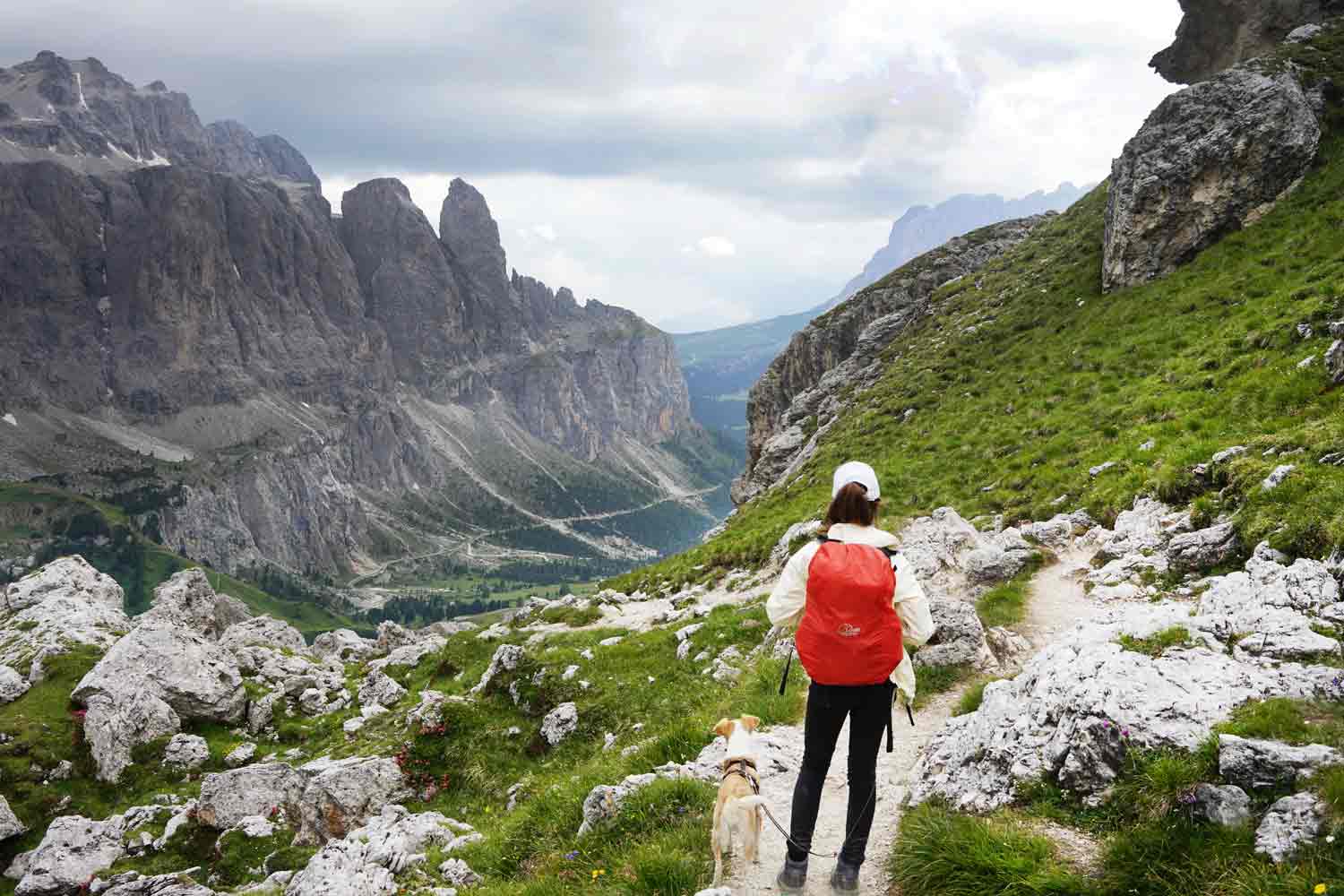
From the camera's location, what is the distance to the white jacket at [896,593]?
23.6 ft

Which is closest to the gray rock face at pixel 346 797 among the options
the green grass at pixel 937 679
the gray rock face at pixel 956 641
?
the green grass at pixel 937 679

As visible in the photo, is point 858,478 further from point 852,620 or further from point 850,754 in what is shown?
point 850,754

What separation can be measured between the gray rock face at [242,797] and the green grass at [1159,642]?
20.5 meters

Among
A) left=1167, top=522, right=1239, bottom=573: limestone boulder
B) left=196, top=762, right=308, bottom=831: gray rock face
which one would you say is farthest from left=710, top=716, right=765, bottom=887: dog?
left=196, top=762, right=308, bottom=831: gray rock face

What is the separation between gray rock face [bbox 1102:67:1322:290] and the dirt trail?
32890mm

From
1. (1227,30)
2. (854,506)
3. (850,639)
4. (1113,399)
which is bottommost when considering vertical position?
(850,639)

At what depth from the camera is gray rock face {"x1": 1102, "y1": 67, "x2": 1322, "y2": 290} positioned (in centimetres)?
3591

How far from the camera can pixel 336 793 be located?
17656 millimetres

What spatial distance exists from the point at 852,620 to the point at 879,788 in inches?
176

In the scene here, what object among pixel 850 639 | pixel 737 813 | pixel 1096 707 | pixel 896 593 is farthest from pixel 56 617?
pixel 1096 707

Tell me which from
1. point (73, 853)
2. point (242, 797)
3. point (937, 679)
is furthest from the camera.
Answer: point (73, 853)

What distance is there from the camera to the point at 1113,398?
2770cm

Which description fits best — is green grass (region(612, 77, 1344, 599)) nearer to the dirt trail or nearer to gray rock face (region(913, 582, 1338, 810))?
gray rock face (region(913, 582, 1338, 810))

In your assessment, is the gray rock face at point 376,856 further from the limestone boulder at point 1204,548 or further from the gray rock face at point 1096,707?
the limestone boulder at point 1204,548
